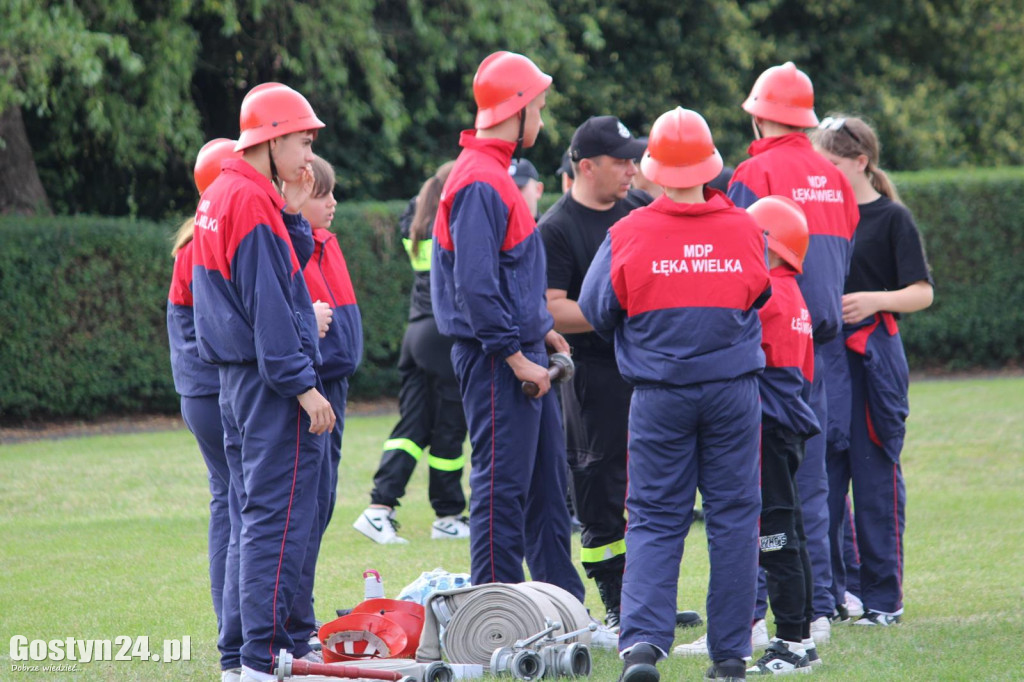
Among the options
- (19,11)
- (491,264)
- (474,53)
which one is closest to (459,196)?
(491,264)

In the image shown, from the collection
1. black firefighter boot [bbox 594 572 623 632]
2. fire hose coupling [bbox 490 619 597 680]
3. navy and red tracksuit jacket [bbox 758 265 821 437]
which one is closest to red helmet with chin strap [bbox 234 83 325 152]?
navy and red tracksuit jacket [bbox 758 265 821 437]

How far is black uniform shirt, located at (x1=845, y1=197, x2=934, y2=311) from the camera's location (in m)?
6.33

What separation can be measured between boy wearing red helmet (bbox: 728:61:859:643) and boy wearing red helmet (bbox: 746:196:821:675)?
1.49ft

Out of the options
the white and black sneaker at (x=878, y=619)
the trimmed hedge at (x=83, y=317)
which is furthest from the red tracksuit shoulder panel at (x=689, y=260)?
the trimmed hedge at (x=83, y=317)

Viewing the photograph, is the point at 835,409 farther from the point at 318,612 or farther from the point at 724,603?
the point at 318,612

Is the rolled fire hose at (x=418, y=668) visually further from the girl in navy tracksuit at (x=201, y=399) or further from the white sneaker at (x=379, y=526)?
the white sneaker at (x=379, y=526)

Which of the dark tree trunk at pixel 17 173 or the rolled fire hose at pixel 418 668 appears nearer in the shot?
the rolled fire hose at pixel 418 668

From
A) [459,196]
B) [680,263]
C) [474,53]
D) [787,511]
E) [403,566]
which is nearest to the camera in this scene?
[680,263]

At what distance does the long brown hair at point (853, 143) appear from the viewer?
6.38 metres

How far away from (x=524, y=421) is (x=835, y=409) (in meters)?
1.69

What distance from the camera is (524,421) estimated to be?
555 centimetres

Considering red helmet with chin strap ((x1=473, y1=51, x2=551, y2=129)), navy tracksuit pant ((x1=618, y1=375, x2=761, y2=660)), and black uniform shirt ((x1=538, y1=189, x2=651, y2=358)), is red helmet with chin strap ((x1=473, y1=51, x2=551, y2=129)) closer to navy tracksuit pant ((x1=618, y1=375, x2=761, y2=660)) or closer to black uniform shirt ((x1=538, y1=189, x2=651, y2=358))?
black uniform shirt ((x1=538, y1=189, x2=651, y2=358))

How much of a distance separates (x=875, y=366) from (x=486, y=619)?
244cm

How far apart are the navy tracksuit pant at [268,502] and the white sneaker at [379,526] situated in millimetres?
3428
